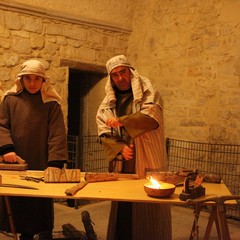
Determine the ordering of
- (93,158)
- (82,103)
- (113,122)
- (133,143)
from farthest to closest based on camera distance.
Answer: (82,103), (93,158), (133,143), (113,122)

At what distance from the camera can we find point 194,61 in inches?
183

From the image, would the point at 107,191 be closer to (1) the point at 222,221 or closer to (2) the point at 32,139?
(1) the point at 222,221

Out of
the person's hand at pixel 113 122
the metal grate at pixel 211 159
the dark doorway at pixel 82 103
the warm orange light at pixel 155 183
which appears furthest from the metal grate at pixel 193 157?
the warm orange light at pixel 155 183

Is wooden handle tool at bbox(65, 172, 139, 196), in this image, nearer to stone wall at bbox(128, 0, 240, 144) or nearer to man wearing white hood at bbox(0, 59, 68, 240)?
man wearing white hood at bbox(0, 59, 68, 240)

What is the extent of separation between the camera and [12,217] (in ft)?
8.29

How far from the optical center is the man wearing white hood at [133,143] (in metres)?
2.58

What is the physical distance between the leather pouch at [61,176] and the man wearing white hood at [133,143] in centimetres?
40

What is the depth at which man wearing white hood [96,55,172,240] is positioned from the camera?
258 cm

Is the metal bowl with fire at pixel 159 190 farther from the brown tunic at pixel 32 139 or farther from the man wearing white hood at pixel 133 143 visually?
the brown tunic at pixel 32 139

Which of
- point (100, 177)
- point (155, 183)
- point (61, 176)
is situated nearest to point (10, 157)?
point (61, 176)

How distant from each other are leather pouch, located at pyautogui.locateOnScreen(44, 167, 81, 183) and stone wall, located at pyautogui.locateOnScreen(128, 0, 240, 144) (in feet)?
8.45

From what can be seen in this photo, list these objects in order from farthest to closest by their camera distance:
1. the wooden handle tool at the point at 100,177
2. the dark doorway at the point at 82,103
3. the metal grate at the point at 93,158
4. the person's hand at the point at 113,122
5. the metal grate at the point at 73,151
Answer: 1. the dark doorway at the point at 82,103
2. the metal grate at the point at 93,158
3. the metal grate at the point at 73,151
4. the person's hand at the point at 113,122
5. the wooden handle tool at the point at 100,177

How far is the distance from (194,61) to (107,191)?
303cm

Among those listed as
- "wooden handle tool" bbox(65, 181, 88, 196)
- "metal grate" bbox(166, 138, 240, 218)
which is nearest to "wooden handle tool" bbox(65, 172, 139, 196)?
"wooden handle tool" bbox(65, 181, 88, 196)
